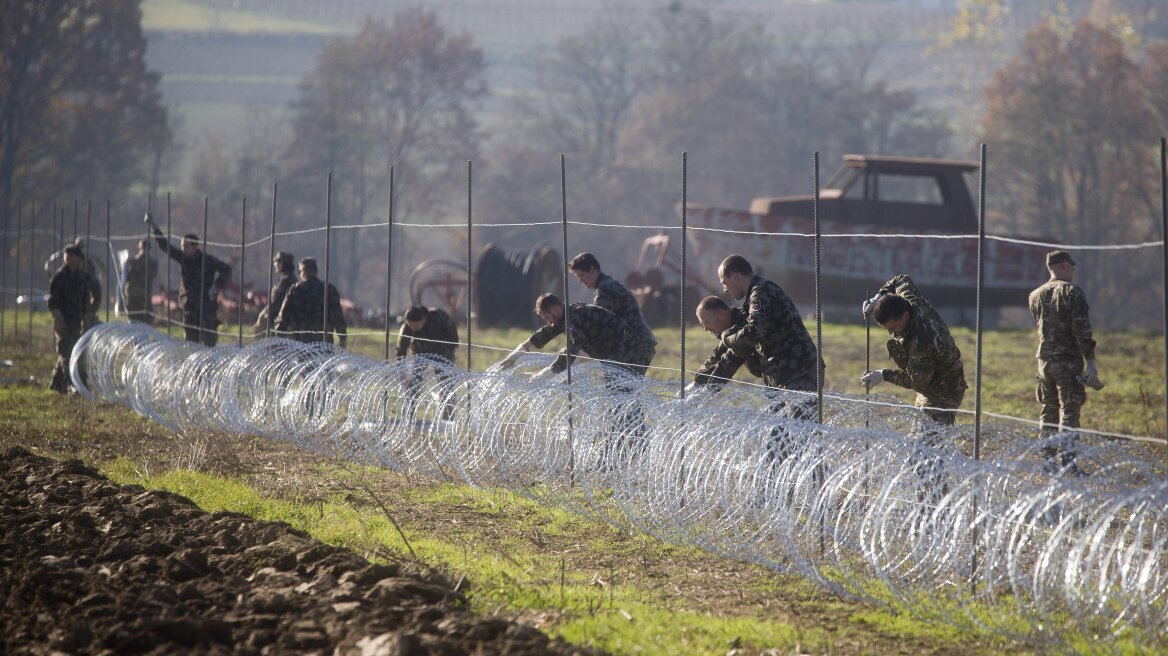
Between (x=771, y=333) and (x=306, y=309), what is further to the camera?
(x=306, y=309)

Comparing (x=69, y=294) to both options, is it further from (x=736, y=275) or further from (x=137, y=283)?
(x=736, y=275)

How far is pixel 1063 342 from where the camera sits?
34.1 ft

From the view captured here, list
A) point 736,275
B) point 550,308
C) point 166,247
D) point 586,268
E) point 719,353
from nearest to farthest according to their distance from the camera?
point 736,275
point 719,353
point 550,308
point 586,268
point 166,247

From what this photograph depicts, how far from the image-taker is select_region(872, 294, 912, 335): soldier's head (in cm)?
808

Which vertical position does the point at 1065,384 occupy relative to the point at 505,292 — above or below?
below

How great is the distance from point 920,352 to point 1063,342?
254 centimetres

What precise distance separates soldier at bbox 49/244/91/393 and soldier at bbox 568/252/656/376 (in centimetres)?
716

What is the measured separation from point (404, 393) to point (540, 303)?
147cm

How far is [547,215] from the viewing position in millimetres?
50438

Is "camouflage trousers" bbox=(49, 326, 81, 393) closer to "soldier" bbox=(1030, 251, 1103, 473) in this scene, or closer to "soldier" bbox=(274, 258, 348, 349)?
"soldier" bbox=(274, 258, 348, 349)

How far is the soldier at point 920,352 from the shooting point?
8.16 m

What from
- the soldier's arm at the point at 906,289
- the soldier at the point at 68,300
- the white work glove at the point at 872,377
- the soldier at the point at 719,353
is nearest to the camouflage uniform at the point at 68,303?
the soldier at the point at 68,300

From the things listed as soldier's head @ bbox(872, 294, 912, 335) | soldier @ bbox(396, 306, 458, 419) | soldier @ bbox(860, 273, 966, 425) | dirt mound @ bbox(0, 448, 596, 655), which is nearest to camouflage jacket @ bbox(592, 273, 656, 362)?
soldier @ bbox(396, 306, 458, 419)

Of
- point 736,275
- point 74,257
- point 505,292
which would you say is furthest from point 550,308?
point 505,292
